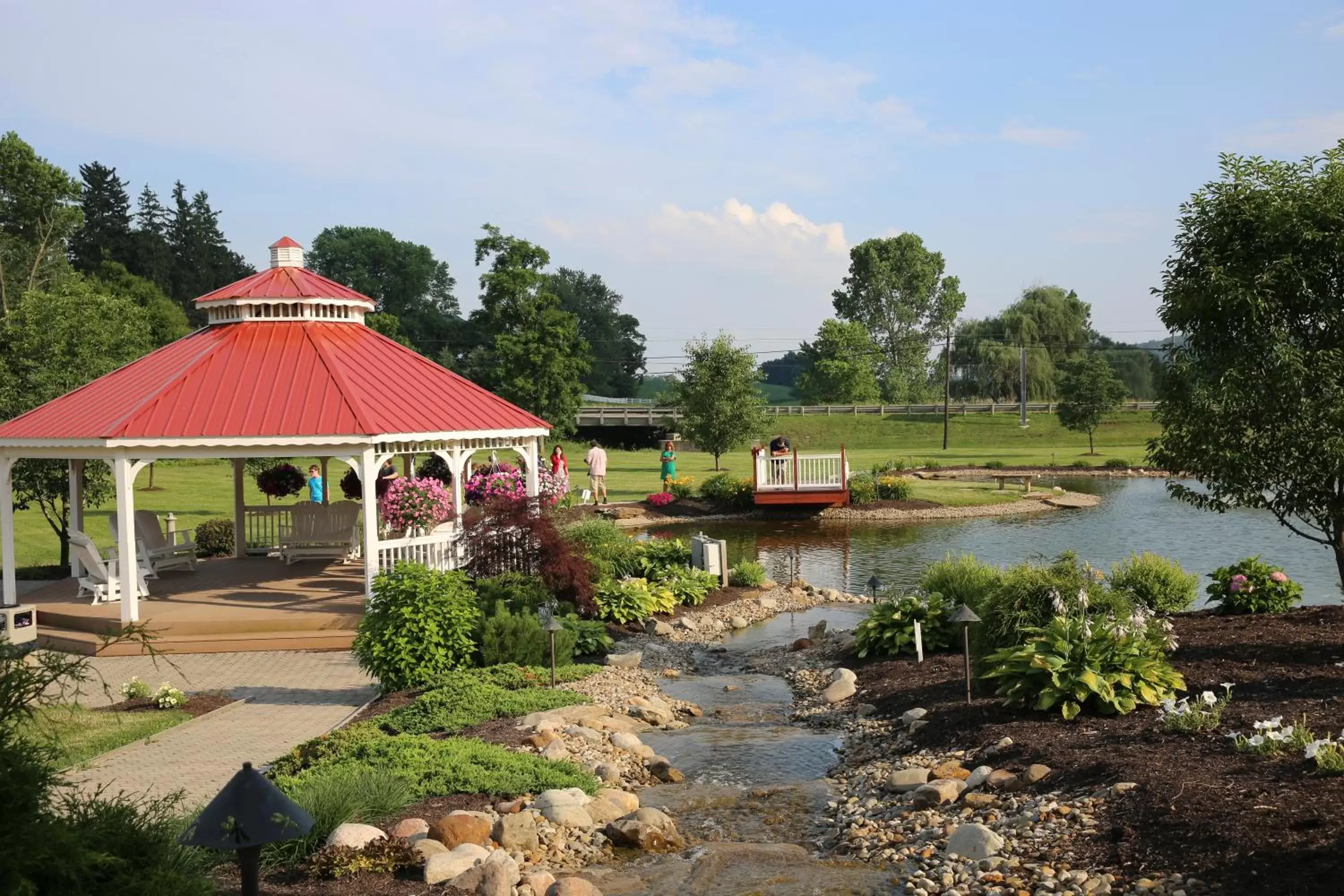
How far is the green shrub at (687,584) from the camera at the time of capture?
1595 cm

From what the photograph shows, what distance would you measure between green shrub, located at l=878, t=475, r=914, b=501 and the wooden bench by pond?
14.4 feet

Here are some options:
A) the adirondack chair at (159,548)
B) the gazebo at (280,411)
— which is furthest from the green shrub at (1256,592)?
the adirondack chair at (159,548)

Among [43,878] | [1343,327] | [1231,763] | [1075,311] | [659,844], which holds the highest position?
[1075,311]

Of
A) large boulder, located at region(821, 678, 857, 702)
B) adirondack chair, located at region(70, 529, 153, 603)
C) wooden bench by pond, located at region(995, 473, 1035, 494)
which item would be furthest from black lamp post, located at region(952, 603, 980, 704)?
wooden bench by pond, located at region(995, 473, 1035, 494)

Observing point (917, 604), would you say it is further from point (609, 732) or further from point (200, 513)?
point (200, 513)

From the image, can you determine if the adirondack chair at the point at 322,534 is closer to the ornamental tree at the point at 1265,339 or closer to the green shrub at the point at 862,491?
the ornamental tree at the point at 1265,339

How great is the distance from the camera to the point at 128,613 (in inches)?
534

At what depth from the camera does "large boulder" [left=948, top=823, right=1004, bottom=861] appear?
6109 millimetres

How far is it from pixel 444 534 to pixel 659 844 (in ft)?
28.5

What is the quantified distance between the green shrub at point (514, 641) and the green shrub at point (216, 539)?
34.5 ft

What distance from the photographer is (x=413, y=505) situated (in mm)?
14570

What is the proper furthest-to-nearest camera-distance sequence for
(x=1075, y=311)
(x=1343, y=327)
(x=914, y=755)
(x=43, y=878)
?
1. (x=1075, y=311)
2. (x=1343, y=327)
3. (x=914, y=755)
4. (x=43, y=878)

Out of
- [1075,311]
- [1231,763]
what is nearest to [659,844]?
[1231,763]

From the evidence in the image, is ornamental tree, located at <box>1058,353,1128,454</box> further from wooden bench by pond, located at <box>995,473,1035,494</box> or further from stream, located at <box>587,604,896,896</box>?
stream, located at <box>587,604,896,896</box>
